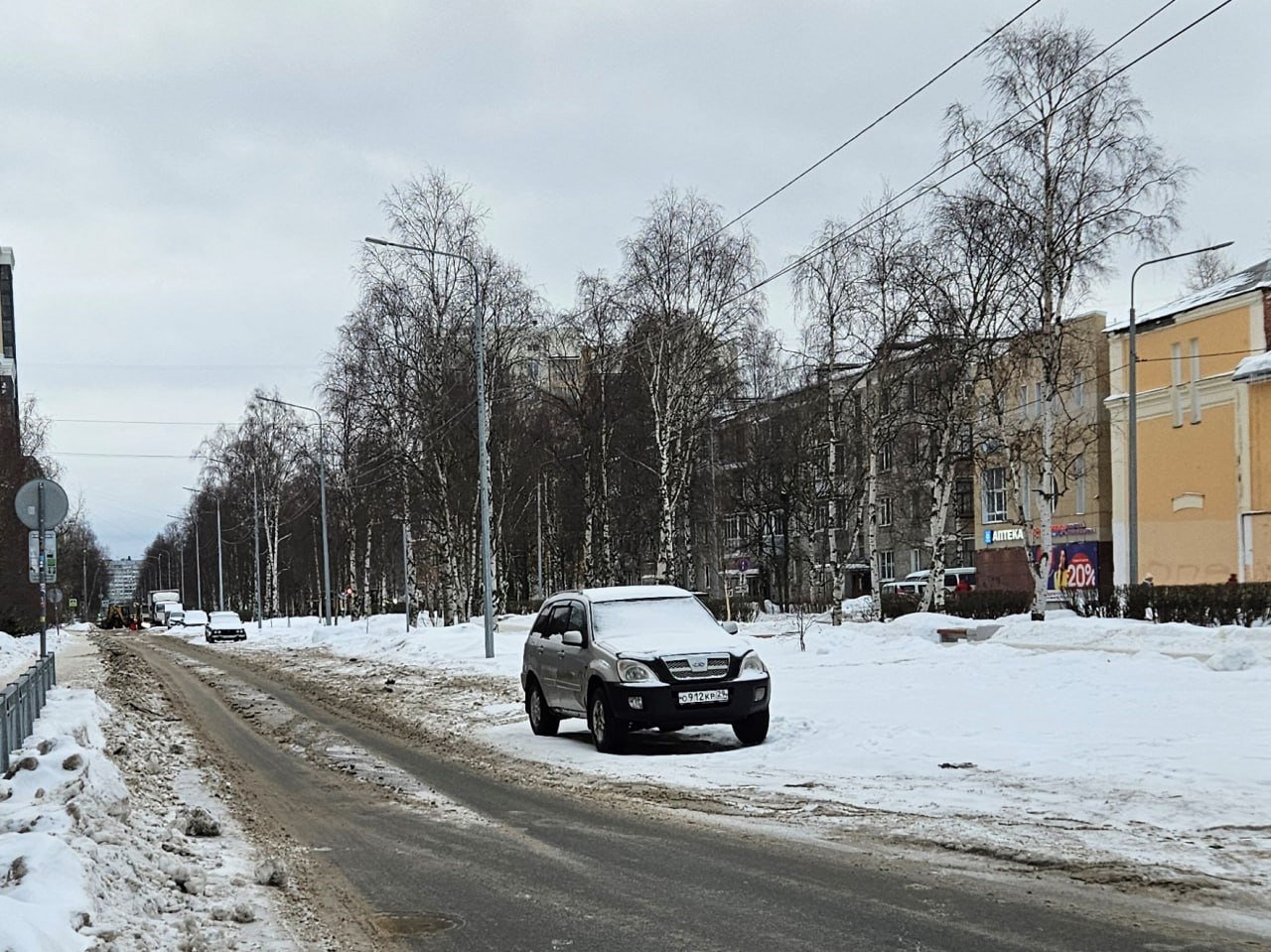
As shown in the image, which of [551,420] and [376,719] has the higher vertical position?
[551,420]

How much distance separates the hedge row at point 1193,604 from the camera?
24453 mm

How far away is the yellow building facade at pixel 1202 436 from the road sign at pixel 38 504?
33.4 metres

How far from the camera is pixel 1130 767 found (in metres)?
11.1

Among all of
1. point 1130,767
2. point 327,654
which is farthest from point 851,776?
point 327,654

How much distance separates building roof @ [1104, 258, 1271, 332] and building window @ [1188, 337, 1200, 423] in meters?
1.20

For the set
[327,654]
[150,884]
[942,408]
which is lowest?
[327,654]

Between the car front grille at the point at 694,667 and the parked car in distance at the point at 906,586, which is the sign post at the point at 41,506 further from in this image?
the parked car in distance at the point at 906,586

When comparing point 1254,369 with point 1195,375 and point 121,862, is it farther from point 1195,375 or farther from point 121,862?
point 121,862

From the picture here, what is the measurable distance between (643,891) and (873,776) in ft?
15.5

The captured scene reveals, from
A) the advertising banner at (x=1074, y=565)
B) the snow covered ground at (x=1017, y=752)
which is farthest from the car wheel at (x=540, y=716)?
the advertising banner at (x=1074, y=565)

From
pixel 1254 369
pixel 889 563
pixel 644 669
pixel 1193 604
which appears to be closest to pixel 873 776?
pixel 644 669

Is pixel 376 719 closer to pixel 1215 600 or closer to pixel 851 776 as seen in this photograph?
pixel 851 776

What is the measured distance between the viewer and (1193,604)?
84.4 ft

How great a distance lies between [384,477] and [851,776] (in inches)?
1579
